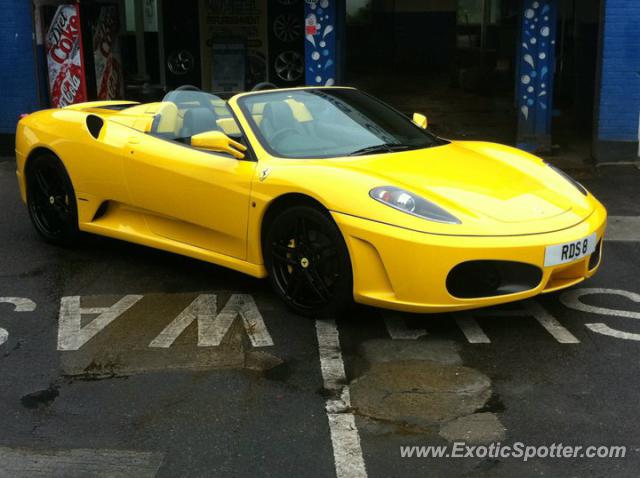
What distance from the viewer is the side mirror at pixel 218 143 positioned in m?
5.20

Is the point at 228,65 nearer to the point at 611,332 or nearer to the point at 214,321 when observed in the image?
the point at 214,321

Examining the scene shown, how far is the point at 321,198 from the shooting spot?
4.73m

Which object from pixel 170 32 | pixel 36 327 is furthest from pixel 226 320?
pixel 170 32

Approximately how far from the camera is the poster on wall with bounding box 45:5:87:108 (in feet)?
37.2

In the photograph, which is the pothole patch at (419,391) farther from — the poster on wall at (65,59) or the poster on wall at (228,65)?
the poster on wall at (228,65)

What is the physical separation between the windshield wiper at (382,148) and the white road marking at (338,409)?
41.9 inches

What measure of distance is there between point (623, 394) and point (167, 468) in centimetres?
208

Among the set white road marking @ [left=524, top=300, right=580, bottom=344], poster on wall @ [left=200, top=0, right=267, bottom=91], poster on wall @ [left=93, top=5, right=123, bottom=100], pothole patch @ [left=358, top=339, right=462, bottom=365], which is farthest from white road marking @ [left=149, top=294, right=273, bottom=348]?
poster on wall @ [left=200, top=0, right=267, bottom=91]

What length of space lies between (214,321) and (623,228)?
3.92 meters

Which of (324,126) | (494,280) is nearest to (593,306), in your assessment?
(494,280)

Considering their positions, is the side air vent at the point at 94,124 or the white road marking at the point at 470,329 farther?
the side air vent at the point at 94,124

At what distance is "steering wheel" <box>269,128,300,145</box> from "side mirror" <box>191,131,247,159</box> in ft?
0.63

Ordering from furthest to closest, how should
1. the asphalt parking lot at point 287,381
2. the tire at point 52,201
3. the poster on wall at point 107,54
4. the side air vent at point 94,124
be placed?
the poster on wall at point 107,54, the tire at point 52,201, the side air vent at point 94,124, the asphalt parking lot at point 287,381

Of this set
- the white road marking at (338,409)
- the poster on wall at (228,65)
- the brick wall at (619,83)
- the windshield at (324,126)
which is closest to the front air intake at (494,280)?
the white road marking at (338,409)
